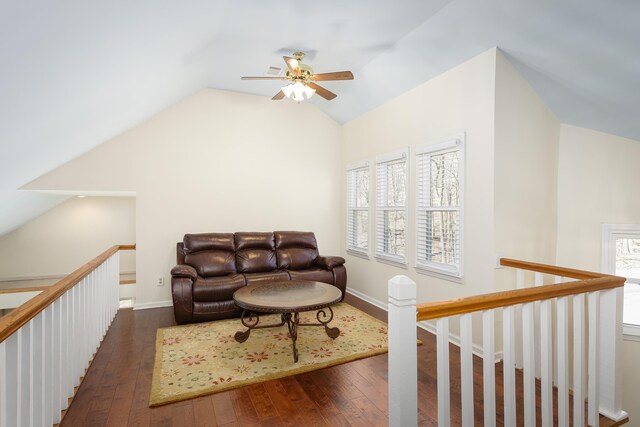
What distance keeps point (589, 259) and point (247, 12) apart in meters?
3.98

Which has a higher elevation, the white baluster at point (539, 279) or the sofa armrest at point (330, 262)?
the white baluster at point (539, 279)

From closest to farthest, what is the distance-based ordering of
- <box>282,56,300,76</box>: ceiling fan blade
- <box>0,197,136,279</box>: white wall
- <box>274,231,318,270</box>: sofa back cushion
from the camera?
1. <box>282,56,300,76</box>: ceiling fan blade
2. <box>274,231,318,270</box>: sofa back cushion
3. <box>0,197,136,279</box>: white wall

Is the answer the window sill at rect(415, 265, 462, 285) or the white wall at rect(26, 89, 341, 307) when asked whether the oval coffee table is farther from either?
the white wall at rect(26, 89, 341, 307)

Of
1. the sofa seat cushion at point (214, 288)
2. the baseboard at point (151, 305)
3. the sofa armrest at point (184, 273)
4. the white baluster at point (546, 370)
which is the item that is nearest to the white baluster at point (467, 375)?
the white baluster at point (546, 370)

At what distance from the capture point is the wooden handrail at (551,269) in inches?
88.0

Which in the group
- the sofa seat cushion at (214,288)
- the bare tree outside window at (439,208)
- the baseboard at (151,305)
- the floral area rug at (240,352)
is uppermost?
the bare tree outside window at (439,208)

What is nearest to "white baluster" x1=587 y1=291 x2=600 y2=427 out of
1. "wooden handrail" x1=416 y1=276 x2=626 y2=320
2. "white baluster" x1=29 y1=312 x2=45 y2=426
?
"wooden handrail" x1=416 y1=276 x2=626 y2=320

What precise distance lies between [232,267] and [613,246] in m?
4.29

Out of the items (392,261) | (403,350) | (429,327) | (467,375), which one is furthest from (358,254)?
(403,350)

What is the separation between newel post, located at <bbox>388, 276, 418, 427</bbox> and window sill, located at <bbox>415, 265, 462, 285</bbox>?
213 cm

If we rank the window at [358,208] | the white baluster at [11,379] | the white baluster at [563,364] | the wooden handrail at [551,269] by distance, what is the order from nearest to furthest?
the white baluster at [11,379] → the white baluster at [563,364] → the wooden handrail at [551,269] → the window at [358,208]

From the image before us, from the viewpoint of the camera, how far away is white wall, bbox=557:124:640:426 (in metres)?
2.90

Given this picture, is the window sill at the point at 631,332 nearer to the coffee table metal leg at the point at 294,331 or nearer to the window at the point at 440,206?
the window at the point at 440,206

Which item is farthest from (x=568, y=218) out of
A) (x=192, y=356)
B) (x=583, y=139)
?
(x=192, y=356)
